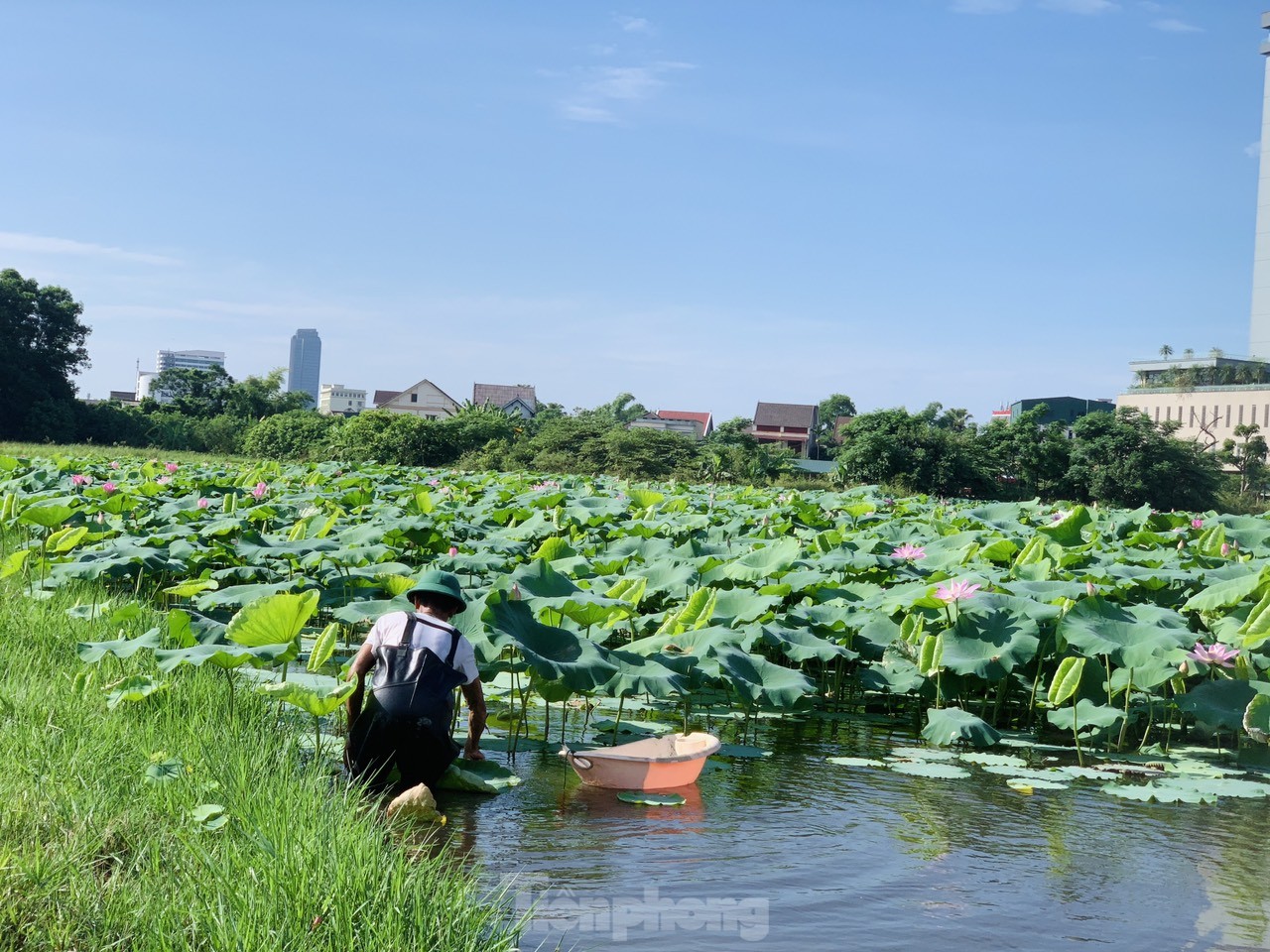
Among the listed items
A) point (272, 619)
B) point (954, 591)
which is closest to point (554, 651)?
point (272, 619)

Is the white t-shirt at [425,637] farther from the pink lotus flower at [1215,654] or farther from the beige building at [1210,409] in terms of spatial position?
the beige building at [1210,409]

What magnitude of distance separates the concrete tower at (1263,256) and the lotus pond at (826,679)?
3788 inches

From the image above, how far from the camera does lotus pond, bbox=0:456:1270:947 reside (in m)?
3.92

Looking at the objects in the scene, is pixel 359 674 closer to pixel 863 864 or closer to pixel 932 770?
pixel 863 864

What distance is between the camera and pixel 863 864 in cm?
377

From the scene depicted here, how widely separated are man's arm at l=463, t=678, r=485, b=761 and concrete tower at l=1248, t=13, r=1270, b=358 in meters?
102

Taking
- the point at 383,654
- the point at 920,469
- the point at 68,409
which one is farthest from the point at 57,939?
the point at 68,409

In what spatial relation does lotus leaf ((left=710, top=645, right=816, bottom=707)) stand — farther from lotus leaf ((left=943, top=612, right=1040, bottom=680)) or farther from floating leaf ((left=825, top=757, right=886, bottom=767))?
lotus leaf ((left=943, top=612, right=1040, bottom=680))

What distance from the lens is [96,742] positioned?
12.0 feet

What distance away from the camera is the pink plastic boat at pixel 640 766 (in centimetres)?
428

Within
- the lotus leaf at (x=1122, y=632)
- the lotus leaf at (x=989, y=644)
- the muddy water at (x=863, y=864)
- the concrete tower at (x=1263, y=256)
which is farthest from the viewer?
the concrete tower at (x=1263, y=256)

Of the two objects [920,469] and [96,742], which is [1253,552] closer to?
[96,742]

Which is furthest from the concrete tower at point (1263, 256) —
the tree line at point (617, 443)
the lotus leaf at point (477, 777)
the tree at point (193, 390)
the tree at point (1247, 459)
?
the lotus leaf at point (477, 777)

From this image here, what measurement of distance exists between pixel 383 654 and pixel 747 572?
2.93 metres
